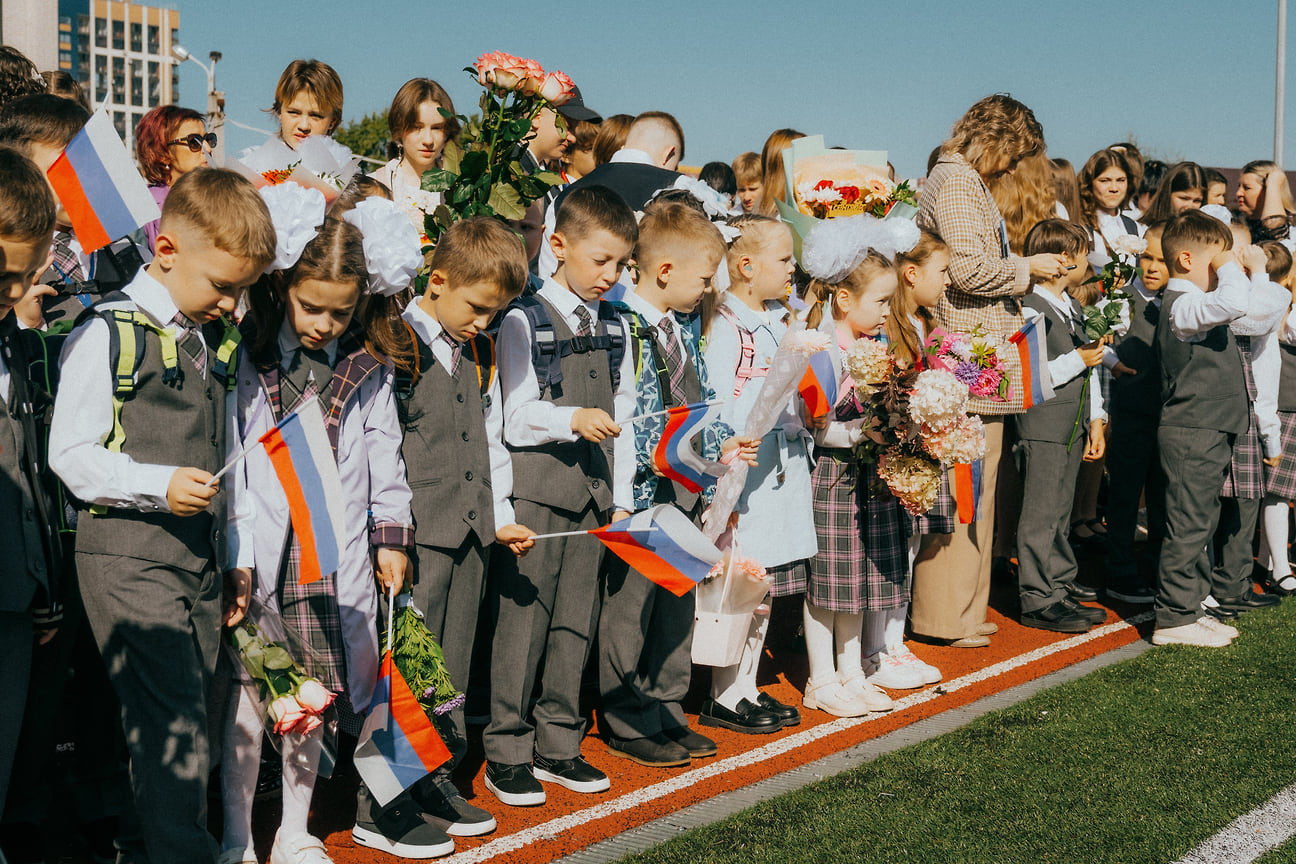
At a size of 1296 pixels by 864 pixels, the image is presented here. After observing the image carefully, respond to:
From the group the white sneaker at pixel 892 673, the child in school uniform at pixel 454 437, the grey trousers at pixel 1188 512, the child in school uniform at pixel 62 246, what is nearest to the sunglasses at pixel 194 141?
the child in school uniform at pixel 62 246

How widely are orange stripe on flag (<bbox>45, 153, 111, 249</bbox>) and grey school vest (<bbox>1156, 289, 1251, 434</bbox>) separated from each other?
18.9 ft

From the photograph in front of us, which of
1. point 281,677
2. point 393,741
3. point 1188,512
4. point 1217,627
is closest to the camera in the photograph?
point 281,677

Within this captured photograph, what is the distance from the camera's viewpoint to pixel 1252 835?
4348 millimetres

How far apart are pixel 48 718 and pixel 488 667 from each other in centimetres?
221

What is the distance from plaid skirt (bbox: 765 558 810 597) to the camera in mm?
5547

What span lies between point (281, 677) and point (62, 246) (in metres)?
1.83

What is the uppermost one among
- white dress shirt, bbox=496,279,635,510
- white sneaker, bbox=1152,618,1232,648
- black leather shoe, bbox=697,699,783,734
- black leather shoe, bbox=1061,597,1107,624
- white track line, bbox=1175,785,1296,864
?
white dress shirt, bbox=496,279,635,510

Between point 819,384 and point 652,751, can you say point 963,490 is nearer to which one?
point 819,384

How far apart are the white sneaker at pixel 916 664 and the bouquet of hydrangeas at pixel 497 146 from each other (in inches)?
120

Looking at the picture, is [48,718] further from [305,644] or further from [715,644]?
[715,644]

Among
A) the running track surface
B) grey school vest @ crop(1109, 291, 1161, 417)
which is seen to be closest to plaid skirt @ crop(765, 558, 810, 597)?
the running track surface

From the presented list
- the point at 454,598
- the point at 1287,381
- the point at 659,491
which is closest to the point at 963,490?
the point at 659,491

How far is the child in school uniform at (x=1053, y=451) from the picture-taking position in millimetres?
7145

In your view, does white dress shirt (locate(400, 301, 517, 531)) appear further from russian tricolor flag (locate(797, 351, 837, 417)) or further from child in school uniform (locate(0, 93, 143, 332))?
russian tricolor flag (locate(797, 351, 837, 417))
